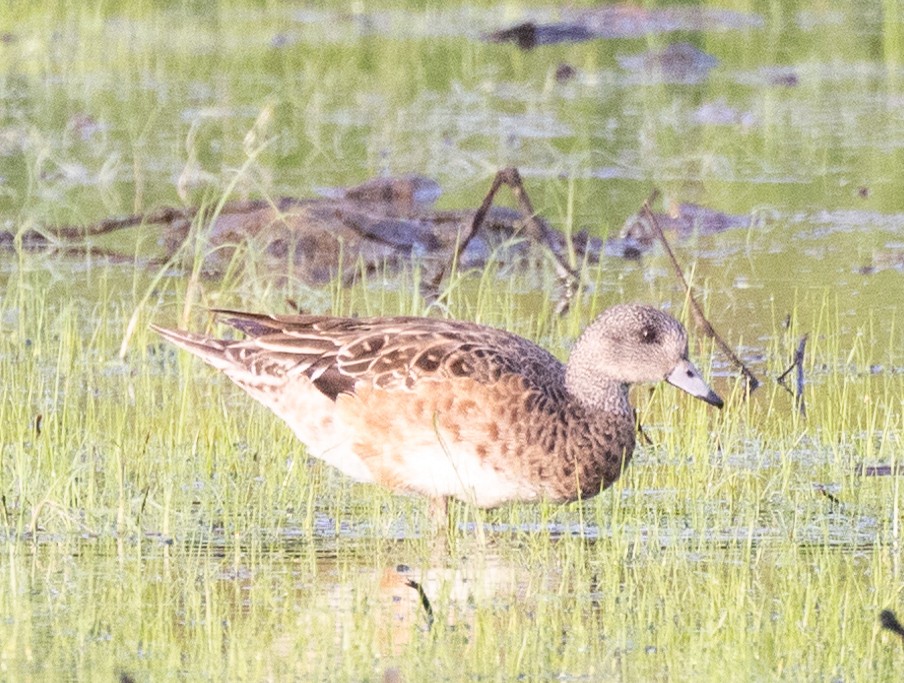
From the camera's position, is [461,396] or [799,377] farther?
[799,377]

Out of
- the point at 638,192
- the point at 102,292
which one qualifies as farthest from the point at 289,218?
the point at 638,192

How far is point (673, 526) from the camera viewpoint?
5.74m

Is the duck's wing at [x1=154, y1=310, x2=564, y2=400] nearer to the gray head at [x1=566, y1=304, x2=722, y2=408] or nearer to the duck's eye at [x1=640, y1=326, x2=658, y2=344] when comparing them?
the gray head at [x1=566, y1=304, x2=722, y2=408]

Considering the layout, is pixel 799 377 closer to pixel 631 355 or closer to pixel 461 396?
pixel 631 355

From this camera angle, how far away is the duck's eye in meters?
6.45

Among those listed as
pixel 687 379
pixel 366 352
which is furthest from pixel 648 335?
pixel 366 352

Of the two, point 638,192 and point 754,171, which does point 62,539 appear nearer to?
point 638,192

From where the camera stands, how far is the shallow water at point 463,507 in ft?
16.1

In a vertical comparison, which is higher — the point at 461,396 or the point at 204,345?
the point at 204,345

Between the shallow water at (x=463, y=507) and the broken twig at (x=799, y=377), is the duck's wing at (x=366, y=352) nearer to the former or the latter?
the shallow water at (x=463, y=507)

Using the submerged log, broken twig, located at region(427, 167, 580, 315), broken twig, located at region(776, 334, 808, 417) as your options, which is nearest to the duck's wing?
broken twig, located at region(776, 334, 808, 417)

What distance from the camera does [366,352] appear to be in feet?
20.9

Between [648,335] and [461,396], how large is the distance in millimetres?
698

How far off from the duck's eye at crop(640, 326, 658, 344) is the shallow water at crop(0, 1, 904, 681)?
1.18ft
